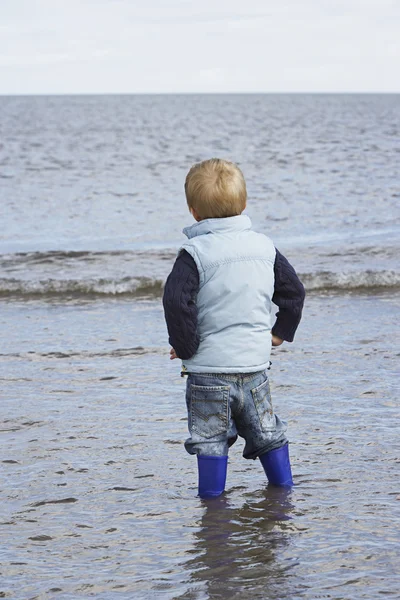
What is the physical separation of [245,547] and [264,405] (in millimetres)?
564

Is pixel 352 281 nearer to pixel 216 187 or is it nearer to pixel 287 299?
pixel 287 299

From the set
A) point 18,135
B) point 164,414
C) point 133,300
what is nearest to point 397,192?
point 133,300

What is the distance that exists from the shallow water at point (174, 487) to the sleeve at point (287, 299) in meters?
0.77

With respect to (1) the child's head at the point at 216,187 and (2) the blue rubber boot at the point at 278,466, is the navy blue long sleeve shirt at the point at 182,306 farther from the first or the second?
(2) the blue rubber boot at the point at 278,466

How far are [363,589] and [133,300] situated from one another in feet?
21.3

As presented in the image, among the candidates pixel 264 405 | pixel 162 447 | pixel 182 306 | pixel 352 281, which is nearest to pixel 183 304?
pixel 182 306

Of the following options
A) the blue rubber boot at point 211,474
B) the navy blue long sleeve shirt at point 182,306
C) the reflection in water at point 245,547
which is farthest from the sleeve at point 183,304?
the reflection in water at point 245,547

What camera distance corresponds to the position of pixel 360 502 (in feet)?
12.1

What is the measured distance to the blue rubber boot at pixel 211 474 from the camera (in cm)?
351

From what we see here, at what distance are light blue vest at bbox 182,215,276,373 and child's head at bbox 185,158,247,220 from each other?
0.20ft

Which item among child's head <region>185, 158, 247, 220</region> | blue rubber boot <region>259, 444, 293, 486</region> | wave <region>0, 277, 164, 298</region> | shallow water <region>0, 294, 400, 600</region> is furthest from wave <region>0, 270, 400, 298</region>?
child's head <region>185, 158, 247, 220</region>

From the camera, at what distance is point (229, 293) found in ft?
11.0

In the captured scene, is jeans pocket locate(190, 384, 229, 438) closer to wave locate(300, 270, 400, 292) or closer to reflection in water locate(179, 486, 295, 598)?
reflection in water locate(179, 486, 295, 598)

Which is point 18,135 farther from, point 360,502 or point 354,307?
point 360,502
